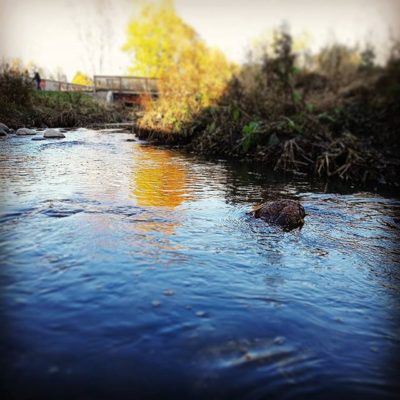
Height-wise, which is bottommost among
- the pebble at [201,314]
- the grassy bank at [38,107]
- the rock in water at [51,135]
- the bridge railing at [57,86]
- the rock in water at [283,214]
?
the pebble at [201,314]

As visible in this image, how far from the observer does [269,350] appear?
8.36 feet

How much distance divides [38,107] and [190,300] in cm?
2205

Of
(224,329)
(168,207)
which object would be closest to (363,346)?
(224,329)

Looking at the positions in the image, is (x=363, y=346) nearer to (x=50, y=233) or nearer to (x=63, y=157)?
(x=50, y=233)

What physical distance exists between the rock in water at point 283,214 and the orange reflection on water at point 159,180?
135 centimetres

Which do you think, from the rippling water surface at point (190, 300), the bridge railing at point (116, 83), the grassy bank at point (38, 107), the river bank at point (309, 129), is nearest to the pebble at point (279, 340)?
the rippling water surface at point (190, 300)

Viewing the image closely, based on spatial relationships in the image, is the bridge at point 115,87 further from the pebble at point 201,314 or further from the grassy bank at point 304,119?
the pebble at point 201,314

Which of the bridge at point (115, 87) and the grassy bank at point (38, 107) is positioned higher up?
the bridge at point (115, 87)

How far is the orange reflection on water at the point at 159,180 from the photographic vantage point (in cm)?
639

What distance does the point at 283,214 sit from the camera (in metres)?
5.41

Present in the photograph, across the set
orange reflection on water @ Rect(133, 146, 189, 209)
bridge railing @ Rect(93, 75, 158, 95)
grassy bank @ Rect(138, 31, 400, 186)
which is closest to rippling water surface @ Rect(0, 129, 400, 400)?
orange reflection on water @ Rect(133, 146, 189, 209)

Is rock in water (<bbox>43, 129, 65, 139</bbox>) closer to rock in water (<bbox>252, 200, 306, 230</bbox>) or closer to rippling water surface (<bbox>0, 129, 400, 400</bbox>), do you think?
rippling water surface (<bbox>0, 129, 400, 400</bbox>)

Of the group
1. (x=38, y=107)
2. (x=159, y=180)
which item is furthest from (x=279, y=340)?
(x=38, y=107)

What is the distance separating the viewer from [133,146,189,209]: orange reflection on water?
6.39 meters
